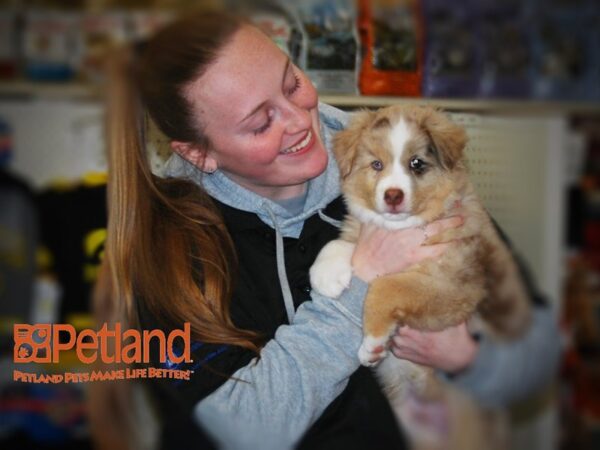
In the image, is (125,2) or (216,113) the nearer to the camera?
(216,113)

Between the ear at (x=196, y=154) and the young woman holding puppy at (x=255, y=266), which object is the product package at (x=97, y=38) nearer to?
the young woman holding puppy at (x=255, y=266)

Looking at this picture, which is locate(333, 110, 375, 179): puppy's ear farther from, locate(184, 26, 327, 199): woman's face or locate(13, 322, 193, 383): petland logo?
locate(13, 322, 193, 383): petland logo

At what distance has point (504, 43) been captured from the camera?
1.00 meters

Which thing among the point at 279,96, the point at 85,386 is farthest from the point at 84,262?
the point at 279,96

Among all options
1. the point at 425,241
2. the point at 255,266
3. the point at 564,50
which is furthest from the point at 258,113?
the point at 564,50

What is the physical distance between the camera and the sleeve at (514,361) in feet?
3.06

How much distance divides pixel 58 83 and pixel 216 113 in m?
0.29

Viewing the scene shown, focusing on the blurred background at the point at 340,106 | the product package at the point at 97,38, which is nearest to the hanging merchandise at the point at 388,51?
the blurred background at the point at 340,106

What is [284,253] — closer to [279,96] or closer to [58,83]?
[279,96]

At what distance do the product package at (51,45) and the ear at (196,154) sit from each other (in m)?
0.22

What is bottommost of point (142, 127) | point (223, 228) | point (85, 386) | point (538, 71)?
point (85, 386)

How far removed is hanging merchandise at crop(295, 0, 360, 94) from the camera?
0.86 meters

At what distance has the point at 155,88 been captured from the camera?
82 cm

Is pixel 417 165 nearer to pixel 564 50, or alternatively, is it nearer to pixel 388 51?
pixel 388 51
